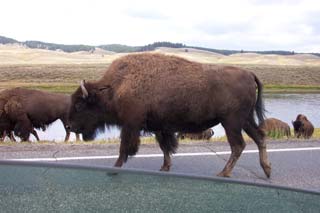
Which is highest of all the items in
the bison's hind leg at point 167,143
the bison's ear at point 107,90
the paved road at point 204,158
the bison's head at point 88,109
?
the bison's ear at point 107,90

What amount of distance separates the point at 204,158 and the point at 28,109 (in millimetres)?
7251

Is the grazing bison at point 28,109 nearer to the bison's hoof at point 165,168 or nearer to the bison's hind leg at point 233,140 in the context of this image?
the bison's hoof at point 165,168

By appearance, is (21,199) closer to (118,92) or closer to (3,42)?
(118,92)

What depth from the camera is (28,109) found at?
14086 millimetres

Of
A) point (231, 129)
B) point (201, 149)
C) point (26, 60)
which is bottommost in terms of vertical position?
point (26, 60)

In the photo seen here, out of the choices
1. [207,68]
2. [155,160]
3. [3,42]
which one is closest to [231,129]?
[207,68]

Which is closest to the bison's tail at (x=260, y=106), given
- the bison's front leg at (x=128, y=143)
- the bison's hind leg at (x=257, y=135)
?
the bison's hind leg at (x=257, y=135)

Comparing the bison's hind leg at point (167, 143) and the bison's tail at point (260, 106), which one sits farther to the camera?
the bison's hind leg at point (167, 143)

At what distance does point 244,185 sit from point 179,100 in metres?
4.54

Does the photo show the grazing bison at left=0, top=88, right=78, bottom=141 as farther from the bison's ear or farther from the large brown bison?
the large brown bison

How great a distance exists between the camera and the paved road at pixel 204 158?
7.31 meters

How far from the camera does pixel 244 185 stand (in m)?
2.52

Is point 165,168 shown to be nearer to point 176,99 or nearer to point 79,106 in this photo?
point 176,99

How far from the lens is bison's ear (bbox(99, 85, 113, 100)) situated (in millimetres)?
7363
